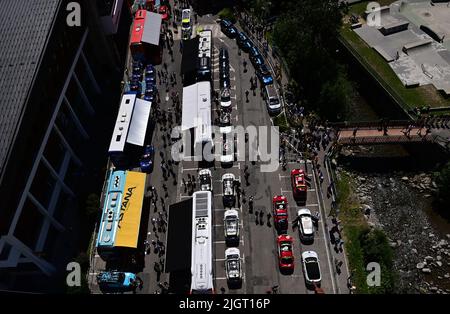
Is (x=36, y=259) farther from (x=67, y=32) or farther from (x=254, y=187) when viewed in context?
(x=67, y=32)

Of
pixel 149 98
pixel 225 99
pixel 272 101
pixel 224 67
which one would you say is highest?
pixel 224 67

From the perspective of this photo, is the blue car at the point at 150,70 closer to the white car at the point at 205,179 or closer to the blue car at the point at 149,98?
the blue car at the point at 149,98

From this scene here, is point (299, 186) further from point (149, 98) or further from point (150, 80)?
point (150, 80)

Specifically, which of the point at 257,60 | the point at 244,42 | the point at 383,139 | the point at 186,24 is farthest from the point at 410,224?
the point at 186,24

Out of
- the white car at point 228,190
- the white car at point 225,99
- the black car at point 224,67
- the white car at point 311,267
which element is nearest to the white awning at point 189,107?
the white car at point 225,99

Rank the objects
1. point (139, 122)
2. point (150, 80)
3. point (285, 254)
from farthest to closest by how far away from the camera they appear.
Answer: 1. point (150, 80)
2. point (139, 122)
3. point (285, 254)

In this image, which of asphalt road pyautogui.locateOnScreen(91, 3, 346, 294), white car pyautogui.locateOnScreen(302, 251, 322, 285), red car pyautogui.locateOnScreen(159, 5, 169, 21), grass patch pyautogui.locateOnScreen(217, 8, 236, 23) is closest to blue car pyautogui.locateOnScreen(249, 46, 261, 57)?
asphalt road pyautogui.locateOnScreen(91, 3, 346, 294)

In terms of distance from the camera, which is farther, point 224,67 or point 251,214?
point 224,67
